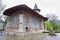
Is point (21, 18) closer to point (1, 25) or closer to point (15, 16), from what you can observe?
point (15, 16)

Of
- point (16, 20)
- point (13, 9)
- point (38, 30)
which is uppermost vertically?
point (13, 9)

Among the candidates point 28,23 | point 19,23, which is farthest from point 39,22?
point 19,23

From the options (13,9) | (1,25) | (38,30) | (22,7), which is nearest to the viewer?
(22,7)

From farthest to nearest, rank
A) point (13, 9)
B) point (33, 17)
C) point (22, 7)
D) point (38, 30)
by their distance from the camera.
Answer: point (38, 30) < point (33, 17) < point (13, 9) < point (22, 7)

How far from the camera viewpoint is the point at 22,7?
23000mm

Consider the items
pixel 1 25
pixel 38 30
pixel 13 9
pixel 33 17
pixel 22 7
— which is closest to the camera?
pixel 22 7

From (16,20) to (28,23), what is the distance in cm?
215

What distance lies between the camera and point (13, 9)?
81.8 feet

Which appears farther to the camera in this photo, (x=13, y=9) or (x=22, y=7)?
(x=13, y=9)

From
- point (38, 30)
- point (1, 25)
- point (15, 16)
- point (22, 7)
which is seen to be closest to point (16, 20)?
point (15, 16)

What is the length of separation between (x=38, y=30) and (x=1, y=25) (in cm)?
1877

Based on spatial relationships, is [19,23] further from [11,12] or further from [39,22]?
[39,22]

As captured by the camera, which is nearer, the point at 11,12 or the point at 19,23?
the point at 19,23

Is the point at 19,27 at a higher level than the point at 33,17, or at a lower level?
lower
